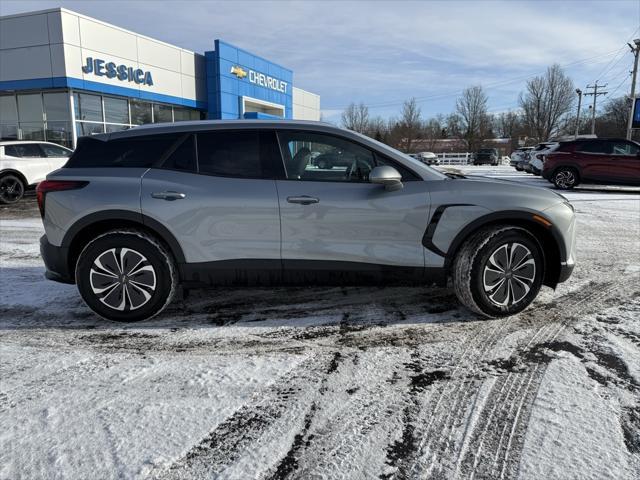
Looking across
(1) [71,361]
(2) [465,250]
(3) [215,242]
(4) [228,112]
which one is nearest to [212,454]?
(1) [71,361]

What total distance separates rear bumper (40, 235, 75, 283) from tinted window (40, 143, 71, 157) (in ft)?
33.3

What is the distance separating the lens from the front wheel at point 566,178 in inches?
578

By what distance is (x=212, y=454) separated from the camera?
213cm

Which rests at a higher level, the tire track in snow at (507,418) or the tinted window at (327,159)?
the tinted window at (327,159)

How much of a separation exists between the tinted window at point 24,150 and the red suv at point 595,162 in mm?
15476

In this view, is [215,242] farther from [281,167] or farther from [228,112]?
[228,112]

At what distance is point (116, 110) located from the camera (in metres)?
19.8

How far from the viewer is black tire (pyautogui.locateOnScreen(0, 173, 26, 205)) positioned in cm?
1140

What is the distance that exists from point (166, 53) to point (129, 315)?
832 inches

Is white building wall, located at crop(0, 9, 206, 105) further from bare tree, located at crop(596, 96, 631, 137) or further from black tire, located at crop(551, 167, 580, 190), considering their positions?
bare tree, located at crop(596, 96, 631, 137)

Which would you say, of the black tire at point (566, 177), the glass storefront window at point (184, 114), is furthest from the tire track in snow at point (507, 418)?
the glass storefront window at point (184, 114)

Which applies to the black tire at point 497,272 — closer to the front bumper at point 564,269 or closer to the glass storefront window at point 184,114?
the front bumper at point 564,269

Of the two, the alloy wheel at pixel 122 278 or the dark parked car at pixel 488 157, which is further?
the dark parked car at pixel 488 157

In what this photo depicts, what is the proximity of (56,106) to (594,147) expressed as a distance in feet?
64.5
